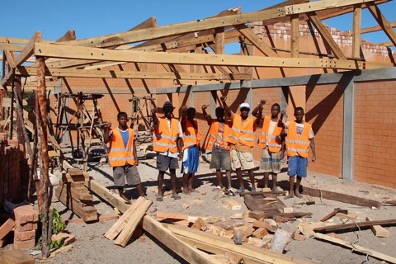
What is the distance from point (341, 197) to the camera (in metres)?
7.16

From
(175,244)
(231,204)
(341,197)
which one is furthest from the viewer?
(341,197)

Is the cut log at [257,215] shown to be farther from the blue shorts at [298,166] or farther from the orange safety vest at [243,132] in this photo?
the orange safety vest at [243,132]

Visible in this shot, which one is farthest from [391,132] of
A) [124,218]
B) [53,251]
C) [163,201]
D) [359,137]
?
[53,251]

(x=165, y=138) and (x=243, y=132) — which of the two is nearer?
(x=165, y=138)

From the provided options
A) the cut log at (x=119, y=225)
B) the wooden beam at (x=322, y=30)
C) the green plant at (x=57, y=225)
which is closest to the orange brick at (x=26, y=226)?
the green plant at (x=57, y=225)

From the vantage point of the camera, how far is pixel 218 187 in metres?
8.38

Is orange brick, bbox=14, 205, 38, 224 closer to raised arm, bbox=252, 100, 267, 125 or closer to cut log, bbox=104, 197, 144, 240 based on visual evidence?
cut log, bbox=104, 197, 144, 240

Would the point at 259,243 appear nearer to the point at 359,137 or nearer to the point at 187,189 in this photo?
the point at 187,189

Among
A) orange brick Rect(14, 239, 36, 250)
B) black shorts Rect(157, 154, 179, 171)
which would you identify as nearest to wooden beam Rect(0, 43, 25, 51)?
black shorts Rect(157, 154, 179, 171)

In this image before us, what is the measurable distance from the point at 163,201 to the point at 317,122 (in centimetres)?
480

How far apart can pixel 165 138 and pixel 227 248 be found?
3.39 metres

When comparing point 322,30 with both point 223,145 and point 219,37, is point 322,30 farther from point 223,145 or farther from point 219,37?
point 223,145

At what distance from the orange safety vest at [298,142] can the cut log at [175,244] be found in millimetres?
3503

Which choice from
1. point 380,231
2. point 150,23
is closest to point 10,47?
point 150,23
